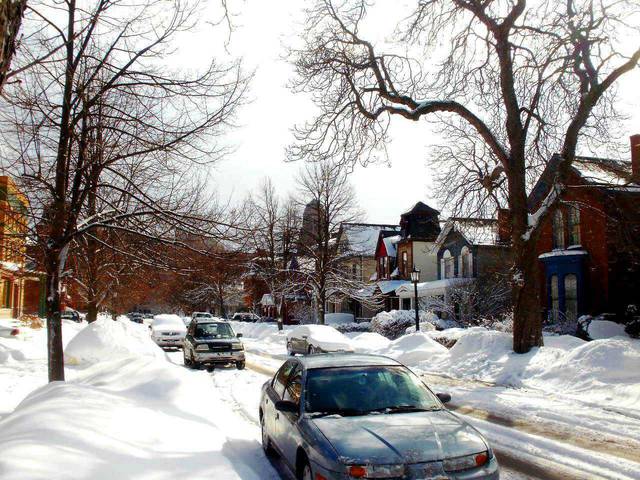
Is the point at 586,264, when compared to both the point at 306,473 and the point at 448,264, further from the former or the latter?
the point at 306,473

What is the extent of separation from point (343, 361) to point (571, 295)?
25.7 metres

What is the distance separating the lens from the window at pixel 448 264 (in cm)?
4219

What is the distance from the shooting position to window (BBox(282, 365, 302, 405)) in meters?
6.57

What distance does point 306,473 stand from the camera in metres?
5.51

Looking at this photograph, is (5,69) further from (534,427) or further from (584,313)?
(584,313)

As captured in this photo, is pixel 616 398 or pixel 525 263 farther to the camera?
pixel 525 263

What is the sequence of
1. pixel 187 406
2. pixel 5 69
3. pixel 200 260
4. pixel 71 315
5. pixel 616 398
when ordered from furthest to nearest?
pixel 71 315, pixel 616 398, pixel 200 260, pixel 187 406, pixel 5 69

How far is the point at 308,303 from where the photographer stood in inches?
2222

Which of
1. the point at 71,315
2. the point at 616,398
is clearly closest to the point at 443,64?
the point at 616,398

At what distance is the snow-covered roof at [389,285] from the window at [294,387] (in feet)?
129

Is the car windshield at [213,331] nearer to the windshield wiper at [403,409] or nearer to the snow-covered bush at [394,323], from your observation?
the snow-covered bush at [394,323]

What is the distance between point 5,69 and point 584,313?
1147 inches

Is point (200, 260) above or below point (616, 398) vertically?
above

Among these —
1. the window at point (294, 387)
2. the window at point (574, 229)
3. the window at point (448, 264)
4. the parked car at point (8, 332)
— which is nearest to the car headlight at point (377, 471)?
the window at point (294, 387)
